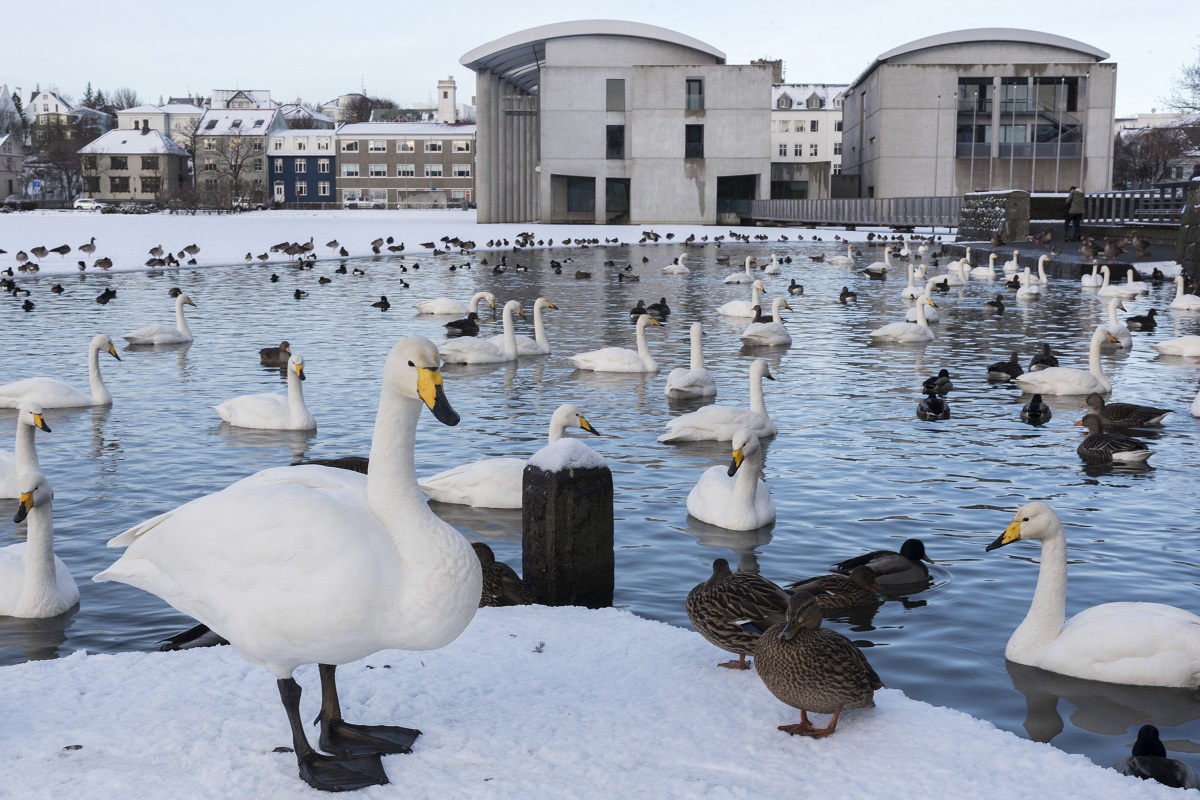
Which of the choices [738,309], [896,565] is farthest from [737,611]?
[738,309]

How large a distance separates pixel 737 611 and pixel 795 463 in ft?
18.2

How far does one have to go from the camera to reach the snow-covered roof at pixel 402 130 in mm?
121812

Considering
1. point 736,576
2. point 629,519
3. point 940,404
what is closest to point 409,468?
point 736,576

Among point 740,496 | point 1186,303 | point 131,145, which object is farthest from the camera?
point 131,145

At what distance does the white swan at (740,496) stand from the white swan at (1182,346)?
11.2m

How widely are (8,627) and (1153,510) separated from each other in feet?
27.0

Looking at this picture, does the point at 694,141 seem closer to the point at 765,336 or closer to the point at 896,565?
the point at 765,336

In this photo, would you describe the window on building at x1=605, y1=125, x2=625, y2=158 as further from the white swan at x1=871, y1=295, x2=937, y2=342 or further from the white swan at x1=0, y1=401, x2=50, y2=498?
the white swan at x1=0, y1=401, x2=50, y2=498

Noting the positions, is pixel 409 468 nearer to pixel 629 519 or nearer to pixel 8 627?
pixel 8 627

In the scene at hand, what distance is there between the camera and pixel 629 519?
367 inches

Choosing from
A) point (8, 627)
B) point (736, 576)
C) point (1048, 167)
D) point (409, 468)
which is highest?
point (1048, 167)

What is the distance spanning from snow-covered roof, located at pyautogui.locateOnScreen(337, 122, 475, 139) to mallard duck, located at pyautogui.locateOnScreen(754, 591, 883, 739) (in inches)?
4731

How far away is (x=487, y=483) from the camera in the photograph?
31.2 feet

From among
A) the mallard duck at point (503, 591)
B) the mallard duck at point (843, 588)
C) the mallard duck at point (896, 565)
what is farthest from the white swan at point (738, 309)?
the mallard duck at point (503, 591)
